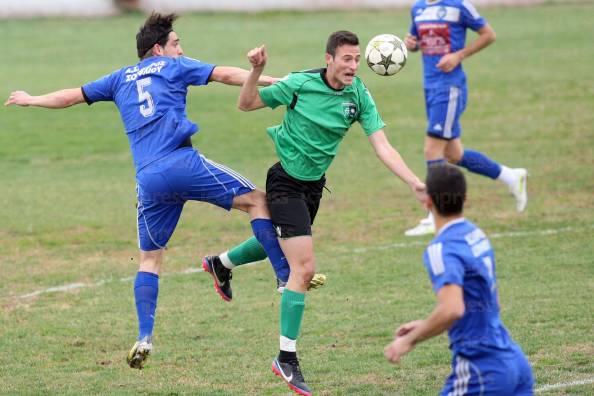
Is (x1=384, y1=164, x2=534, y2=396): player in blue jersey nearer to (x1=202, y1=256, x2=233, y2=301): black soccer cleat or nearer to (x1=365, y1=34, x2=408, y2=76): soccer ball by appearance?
(x1=202, y1=256, x2=233, y2=301): black soccer cleat

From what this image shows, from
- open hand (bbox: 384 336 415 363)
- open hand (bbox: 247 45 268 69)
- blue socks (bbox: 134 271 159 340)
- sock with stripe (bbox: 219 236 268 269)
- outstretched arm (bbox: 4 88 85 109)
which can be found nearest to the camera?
open hand (bbox: 384 336 415 363)

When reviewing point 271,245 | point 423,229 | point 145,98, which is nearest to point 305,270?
point 271,245

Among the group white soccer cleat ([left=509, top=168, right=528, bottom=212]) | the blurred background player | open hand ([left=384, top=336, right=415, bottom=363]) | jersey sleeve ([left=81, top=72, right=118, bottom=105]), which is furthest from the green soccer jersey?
white soccer cleat ([left=509, top=168, right=528, bottom=212])

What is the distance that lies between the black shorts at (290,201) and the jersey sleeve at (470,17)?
16.4 ft

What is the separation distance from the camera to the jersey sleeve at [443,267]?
5344 mm

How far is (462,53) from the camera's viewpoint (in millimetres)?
12586

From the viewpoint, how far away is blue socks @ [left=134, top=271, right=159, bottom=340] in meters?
8.50

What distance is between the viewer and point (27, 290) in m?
11.4

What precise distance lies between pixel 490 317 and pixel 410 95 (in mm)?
20585

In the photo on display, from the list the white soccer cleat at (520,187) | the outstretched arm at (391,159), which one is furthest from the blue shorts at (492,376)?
the white soccer cleat at (520,187)

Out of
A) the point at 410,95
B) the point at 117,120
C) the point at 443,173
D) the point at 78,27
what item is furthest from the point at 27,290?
the point at 78,27

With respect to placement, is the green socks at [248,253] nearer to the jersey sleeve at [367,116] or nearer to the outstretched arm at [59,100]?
the jersey sleeve at [367,116]

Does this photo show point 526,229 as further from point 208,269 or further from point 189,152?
point 189,152

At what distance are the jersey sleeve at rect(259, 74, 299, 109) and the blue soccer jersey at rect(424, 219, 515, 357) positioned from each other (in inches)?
111
